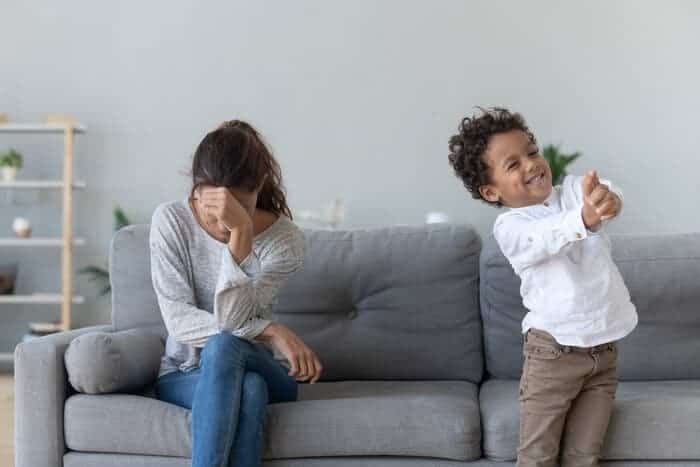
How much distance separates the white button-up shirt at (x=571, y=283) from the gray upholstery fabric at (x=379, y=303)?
602 mm

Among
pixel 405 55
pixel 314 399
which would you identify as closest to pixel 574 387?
pixel 314 399

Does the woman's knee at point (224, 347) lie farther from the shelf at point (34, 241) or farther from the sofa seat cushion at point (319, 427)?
the shelf at point (34, 241)

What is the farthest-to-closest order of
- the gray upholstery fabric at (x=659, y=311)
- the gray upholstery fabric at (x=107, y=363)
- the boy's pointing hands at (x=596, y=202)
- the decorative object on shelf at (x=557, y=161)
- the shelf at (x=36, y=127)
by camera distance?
1. the shelf at (x=36, y=127)
2. the decorative object on shelf at (x=557, y=161)
3. the gray upholstery fabric at (x=659, y=311)
4. the gray upholstery fabric at (x=107, y=363)
5. the boy's pointing hands at (x=596, y=202)

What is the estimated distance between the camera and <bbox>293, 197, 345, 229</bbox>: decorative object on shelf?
549 cm

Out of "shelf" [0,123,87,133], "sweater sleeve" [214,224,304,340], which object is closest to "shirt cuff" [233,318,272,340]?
"sweater sleeve" [214,224,304,340]

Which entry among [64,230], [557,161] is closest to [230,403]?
[557,161]

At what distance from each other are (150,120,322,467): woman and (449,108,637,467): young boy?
19.8 inches

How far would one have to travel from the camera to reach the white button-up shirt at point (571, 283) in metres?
2.05

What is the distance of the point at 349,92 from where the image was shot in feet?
18.3

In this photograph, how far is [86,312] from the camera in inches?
228

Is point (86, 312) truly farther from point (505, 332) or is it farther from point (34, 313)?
point (505, 332)

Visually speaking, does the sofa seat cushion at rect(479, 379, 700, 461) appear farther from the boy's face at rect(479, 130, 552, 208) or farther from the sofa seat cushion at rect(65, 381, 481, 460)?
the boy's face at rect(479, 130, 552, 208)

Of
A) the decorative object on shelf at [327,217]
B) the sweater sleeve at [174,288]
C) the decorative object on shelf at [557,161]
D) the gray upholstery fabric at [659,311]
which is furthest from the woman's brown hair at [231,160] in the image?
the decorative object on shelf at [327,217]

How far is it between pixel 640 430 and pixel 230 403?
86 cm
